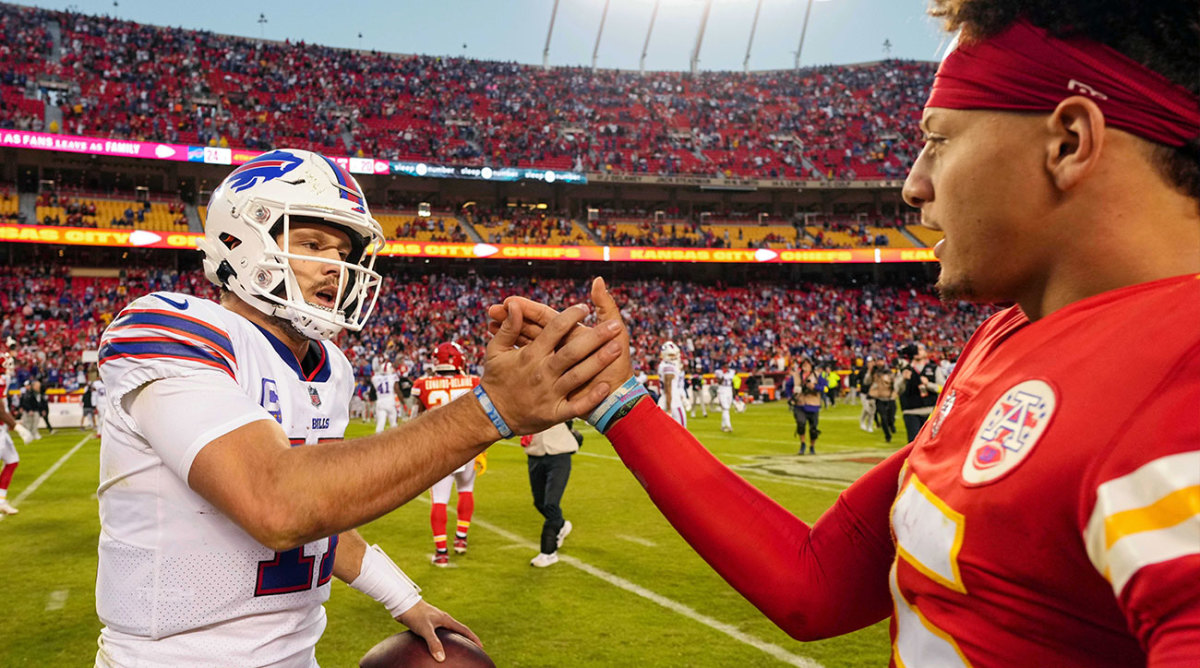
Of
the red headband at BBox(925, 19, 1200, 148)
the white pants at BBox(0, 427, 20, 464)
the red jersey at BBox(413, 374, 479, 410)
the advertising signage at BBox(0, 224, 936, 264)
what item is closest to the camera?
the red headband at BBox(925, 19, 1200, 148)

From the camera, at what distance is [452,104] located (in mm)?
43750

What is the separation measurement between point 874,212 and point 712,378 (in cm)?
A: 2050

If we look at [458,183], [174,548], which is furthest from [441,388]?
[458,183]

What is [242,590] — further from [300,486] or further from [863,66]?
[863,66]

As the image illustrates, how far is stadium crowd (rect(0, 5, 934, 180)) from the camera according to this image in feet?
116

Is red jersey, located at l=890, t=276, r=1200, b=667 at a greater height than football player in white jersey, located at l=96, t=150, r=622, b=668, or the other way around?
red jersey, located at l=890, t=276, r=1200, b=667

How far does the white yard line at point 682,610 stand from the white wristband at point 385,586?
3.19 m

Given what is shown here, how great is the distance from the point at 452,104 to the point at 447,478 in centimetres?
3872

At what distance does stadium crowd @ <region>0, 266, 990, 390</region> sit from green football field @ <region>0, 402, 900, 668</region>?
57.0ft

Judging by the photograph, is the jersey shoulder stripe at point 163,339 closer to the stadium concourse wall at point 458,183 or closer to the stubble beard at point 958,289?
the stubble beard at point 958,289

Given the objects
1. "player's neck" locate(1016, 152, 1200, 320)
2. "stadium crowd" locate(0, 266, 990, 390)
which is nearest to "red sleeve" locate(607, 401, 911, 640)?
"player's neck" locate(1016, 152, 1200, 320)

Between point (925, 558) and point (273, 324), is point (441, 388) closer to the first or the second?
point (273, 324)

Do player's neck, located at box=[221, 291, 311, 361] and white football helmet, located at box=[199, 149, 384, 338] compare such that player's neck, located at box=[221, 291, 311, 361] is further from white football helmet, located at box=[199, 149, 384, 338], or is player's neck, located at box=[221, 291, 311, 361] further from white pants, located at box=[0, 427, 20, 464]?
white pants, located at box=[0, 427, 20, 464]

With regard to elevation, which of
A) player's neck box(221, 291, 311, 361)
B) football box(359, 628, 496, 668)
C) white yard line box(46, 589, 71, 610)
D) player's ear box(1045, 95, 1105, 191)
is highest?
player's ear box(1045, 95, 1105, 191)
